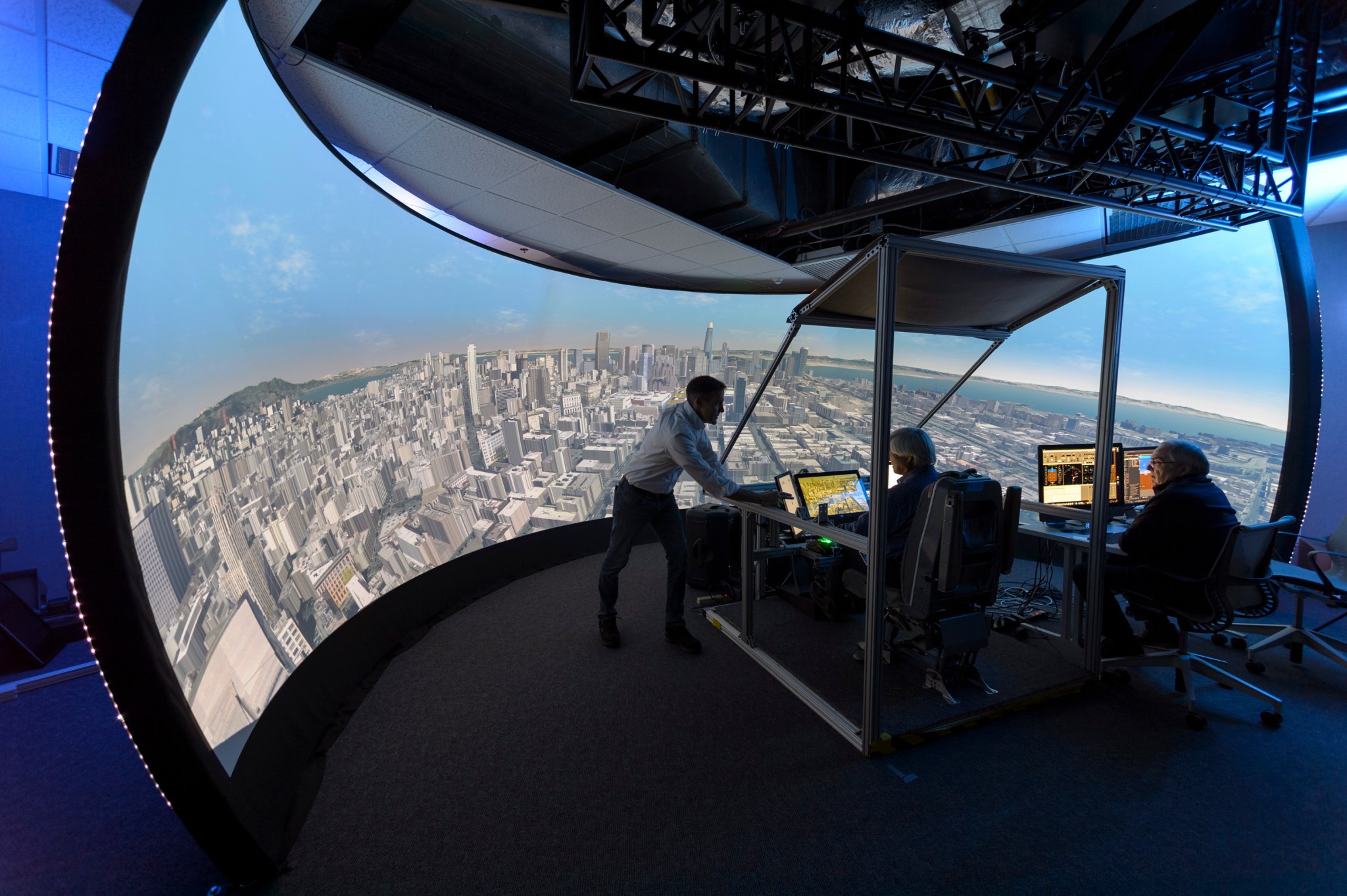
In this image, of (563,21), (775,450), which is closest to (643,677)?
(563,21)

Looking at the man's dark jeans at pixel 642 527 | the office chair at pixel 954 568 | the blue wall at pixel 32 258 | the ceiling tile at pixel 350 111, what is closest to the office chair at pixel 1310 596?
the office chair at pixel 954 568

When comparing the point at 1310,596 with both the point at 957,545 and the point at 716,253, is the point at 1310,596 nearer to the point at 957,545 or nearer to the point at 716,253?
the point at 957,545

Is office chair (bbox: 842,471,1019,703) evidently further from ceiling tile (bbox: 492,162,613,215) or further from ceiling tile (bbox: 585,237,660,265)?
ceiling tile (bbox: 585,237,660,265)

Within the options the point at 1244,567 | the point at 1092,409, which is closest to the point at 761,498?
the point at 1244,567

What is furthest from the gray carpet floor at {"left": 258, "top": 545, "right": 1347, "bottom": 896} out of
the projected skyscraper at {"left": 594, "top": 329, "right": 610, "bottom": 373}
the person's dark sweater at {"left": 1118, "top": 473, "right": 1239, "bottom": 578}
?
the projected skyscraper at {"left": 594, "top": 329, "right": 610, "bottom": 373}

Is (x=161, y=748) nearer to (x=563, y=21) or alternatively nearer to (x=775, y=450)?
(x=563, y=21)

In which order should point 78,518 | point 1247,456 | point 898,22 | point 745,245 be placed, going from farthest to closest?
1. point 1247,456
2. point 745,245
3. point 898,22
4. point 78,518
